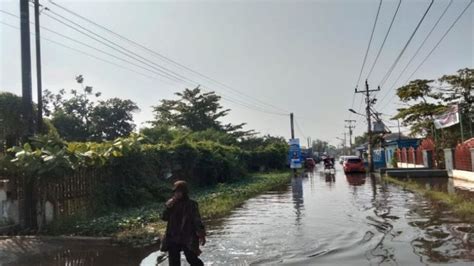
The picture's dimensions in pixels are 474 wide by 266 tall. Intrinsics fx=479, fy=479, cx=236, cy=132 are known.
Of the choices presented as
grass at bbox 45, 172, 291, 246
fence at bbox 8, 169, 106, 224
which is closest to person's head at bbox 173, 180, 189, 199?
grass at bbox 45, 172, 291, 246

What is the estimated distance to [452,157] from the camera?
3028 cm

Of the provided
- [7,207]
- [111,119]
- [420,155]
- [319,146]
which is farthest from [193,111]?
[319,146]

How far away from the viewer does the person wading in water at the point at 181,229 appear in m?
6.97

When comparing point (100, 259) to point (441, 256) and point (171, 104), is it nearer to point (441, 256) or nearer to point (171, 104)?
point (441, 256)

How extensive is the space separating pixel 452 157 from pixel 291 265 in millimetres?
25458

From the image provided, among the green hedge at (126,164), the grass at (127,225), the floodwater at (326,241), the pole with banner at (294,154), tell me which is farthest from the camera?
the pole with banner at (294,154)

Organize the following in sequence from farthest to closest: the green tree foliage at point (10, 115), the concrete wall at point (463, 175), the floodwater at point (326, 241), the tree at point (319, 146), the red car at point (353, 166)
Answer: the tree at point (319, 146)
the red car at point (353, 166)
the concrete wall at point (463, 175)
the green tree foliage at point (10, 115)
the floodwater at point (326, 241)

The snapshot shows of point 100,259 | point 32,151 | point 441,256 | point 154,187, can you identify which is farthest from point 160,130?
point 441,256

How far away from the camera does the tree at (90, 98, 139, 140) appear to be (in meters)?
58.4

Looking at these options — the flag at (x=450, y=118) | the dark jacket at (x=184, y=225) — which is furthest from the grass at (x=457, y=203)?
the flag at (x=450, y=118)

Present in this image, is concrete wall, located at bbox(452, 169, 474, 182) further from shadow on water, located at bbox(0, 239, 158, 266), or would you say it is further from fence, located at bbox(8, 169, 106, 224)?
shadow on water, located at bbox(0, 239, 158, 266)

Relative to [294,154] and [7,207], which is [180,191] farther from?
[294,154]

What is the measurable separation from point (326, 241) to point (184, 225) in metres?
4.50

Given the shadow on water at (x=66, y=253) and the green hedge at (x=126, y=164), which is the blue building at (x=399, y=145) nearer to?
the green hedge at (x=126, y=164)
